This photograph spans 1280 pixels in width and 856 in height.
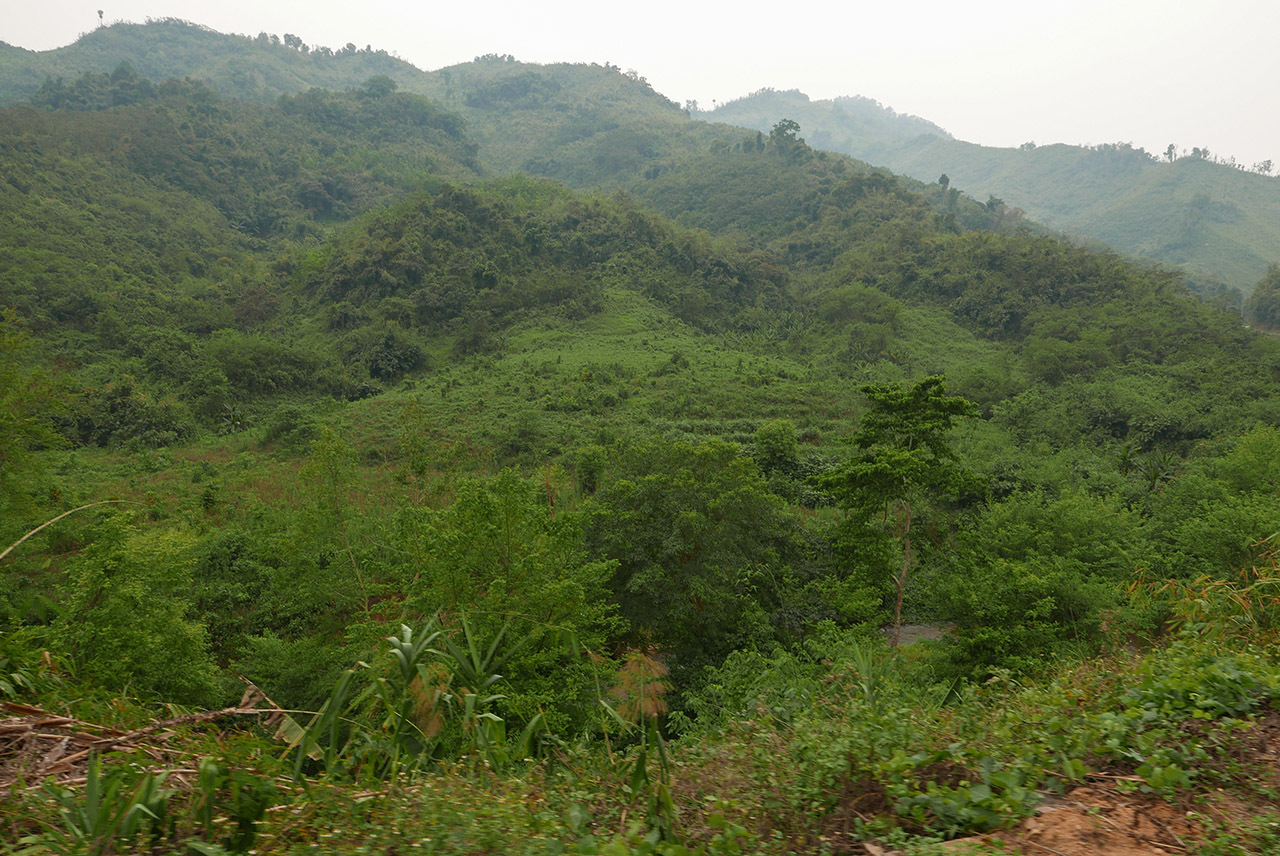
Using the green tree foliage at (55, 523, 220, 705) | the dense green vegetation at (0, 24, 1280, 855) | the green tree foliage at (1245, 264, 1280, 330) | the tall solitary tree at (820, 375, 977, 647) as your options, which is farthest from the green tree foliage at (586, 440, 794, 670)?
the green tree foliage at (1245, 264, 1280, 330)

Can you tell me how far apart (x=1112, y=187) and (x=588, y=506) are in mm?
120016

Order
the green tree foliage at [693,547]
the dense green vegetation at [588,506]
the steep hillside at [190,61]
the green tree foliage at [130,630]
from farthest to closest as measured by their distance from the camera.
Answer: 1. the steep hillside at [190,61]
2. the green tree foliage at [693,547]
3. the green tree foliage at [130,630]
4. the dense green vegetation at [588,506]

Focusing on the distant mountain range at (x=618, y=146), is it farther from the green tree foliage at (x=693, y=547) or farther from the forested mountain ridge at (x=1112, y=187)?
the green tree foliage at (x=693, y=547)

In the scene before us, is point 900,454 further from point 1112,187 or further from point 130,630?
point 1112,187

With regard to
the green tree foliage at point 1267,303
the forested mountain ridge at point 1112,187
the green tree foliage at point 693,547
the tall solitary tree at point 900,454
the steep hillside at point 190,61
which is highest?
the steep hillside at point 190,61

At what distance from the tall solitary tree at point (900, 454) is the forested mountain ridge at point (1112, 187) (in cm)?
5680

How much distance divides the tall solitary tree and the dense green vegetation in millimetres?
95

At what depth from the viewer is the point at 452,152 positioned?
70125mm

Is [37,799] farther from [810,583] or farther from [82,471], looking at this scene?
[82,471]

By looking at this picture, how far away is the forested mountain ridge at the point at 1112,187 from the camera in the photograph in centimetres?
7162

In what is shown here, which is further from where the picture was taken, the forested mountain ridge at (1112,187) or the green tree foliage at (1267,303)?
the forested mountain ridge at (1112,187)

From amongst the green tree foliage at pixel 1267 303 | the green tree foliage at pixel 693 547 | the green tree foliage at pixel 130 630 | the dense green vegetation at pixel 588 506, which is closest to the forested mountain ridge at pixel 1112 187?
the green tree foliage at pixel 1267 303

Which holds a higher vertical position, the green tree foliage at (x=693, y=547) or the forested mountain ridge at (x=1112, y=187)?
the forested mountain ridge at (x=1112, y=187)

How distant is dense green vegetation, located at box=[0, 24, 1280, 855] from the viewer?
8.78ft
